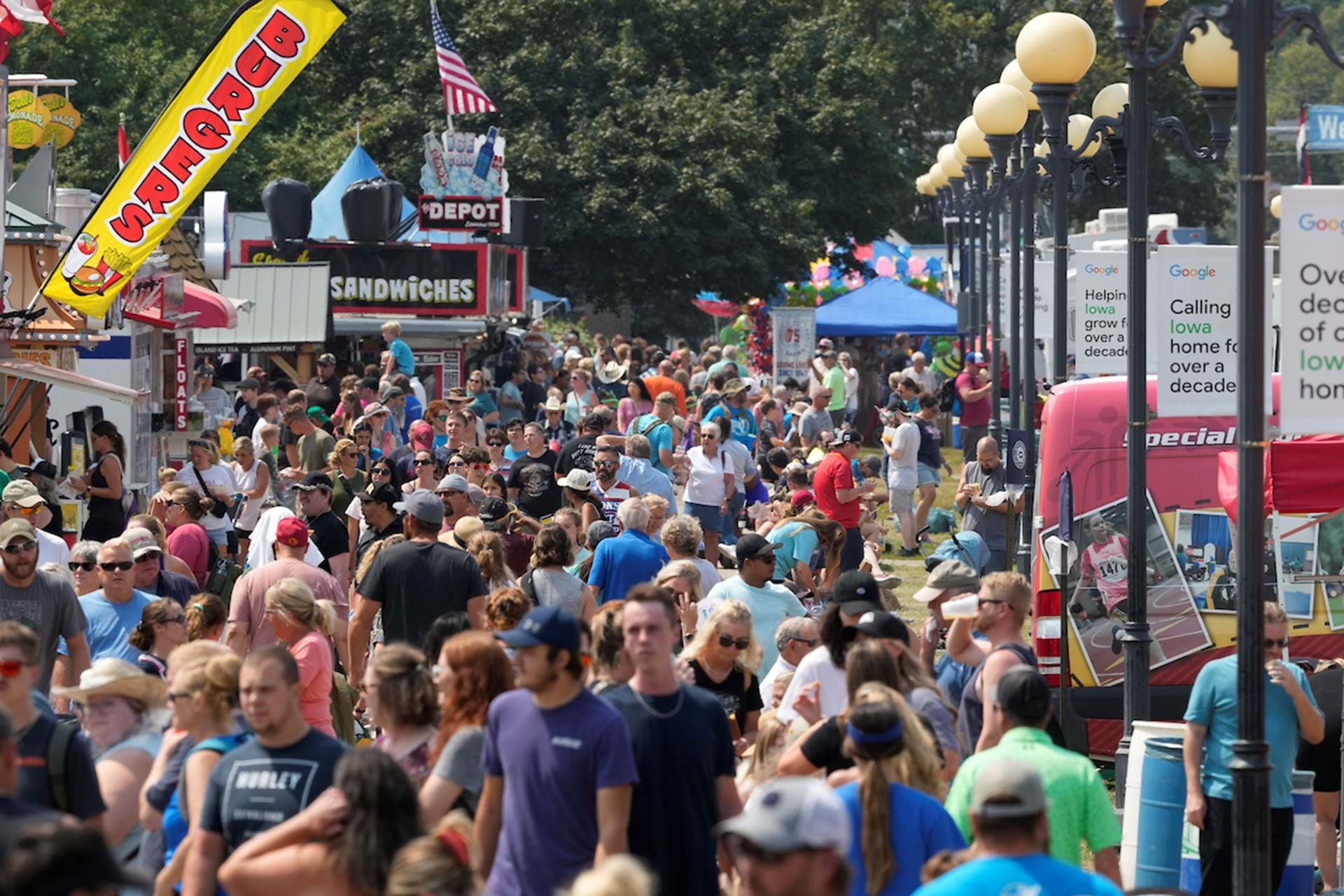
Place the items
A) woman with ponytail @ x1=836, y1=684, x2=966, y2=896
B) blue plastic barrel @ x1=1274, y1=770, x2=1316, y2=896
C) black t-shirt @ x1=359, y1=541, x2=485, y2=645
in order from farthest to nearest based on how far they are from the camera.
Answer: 1. black t-shirt @ x1=359, y1=541, x2=485, y2=645
2. blue plastic barrel @ x1=1274, y1=770, x2=1316, y2=896
3. woman with ponytail @ x1=836, y1=684, x2=966, y2=896

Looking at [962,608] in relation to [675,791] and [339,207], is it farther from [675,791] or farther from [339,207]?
[339,207]

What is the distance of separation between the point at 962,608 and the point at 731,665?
0.97m

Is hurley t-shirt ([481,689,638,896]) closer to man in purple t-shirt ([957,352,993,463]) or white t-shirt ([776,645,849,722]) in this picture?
white t-shirt ([776,645,849,722])

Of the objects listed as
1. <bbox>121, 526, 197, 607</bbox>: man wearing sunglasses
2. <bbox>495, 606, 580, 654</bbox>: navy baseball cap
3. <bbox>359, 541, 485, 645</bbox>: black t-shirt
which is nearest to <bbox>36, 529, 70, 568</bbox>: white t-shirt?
<bbox>121, 526, 197, 607</bbox>: man wearing sunglasses

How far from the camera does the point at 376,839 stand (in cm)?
510

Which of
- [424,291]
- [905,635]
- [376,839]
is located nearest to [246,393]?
[424,291]

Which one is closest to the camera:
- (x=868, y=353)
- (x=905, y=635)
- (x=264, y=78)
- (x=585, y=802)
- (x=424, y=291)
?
(x=585, y=802)

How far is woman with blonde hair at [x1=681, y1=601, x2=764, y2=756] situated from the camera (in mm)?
8109

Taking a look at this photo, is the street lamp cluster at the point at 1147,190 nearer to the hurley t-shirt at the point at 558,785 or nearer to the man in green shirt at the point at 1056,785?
the man in green shirt at the point at 1056,785

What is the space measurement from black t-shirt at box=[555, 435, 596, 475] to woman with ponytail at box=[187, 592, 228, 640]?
7217mm

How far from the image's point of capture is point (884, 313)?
41062mm

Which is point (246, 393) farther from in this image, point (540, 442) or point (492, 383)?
point (492, 383)

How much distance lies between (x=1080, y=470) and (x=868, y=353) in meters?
32.3

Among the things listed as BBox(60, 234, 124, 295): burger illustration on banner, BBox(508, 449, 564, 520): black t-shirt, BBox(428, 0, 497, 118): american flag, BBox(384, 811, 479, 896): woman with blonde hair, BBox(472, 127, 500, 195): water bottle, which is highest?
BBox(428, 0, 497, 118): american flag
